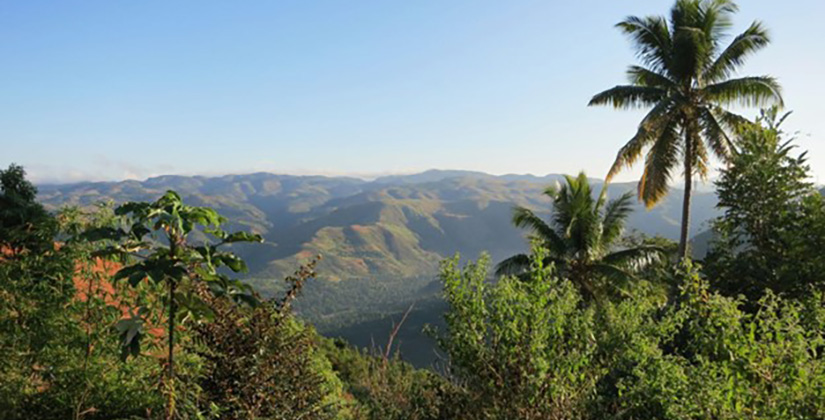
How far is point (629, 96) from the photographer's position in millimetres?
16469

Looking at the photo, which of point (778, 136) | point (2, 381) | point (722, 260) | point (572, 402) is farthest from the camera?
point (722, 260)

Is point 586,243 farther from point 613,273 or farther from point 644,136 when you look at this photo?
point 644,136

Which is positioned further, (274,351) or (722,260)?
(722,260)

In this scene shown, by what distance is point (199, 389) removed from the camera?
418 centimetres

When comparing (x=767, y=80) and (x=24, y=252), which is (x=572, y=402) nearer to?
(x=24, y=252)

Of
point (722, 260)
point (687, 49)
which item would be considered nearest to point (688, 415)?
point (722, 260)

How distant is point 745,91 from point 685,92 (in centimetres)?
170

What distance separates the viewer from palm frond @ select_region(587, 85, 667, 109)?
15.9 meters

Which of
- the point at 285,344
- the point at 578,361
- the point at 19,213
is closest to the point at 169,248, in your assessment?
the point at 285,344

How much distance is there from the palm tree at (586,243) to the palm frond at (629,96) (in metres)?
2.88

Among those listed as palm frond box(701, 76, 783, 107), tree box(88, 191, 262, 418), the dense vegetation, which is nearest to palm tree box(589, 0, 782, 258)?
palm frond box(701, 76, 783, 107)

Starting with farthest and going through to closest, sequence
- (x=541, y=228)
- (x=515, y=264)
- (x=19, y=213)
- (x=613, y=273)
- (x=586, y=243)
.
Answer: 1. (x=541, y=228)
2. (x=515, y=264)
3. (x=586, y=243)
4. (x=613, y=273)
5. (x=19, y=213)

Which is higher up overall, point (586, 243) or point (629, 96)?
point (629, 96)

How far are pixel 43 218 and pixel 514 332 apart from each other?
554 cm
